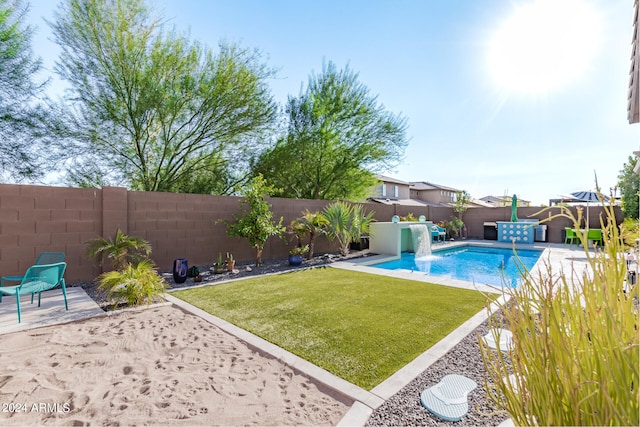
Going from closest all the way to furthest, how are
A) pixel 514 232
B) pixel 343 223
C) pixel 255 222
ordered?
pixel 255 222, pixel 343 223, pixel 514 232

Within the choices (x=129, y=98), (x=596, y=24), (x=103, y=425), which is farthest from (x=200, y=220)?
(x=596, y=24)

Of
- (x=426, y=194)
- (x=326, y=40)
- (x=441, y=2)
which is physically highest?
(x=326, y=40)

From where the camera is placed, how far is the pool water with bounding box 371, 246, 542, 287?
8531 mm

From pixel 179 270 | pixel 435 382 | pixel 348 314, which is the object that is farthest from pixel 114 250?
pixel 435 382

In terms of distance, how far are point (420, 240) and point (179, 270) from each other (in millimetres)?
9428

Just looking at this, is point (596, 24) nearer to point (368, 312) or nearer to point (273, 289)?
point (368, 312)

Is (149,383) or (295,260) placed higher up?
(295,260)

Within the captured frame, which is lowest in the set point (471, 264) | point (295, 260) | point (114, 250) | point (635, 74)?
point (471, 264)

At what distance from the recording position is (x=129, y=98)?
9523 millimetres

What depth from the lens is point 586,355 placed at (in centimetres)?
129

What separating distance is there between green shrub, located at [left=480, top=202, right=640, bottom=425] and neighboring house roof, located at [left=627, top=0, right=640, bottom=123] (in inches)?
210

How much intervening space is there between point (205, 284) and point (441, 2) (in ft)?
30.6

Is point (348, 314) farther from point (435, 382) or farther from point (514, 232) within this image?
point (514, 232)

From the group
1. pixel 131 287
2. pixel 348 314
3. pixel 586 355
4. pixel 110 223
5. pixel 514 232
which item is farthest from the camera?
pixel 514 232
